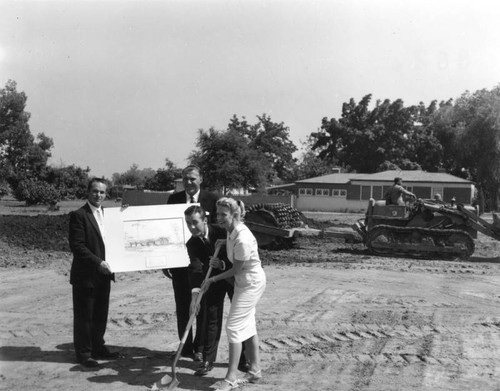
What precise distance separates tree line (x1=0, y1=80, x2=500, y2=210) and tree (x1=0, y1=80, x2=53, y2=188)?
0.23ft

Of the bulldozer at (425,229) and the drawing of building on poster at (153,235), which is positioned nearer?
the drawing of building on poster at (153,235)

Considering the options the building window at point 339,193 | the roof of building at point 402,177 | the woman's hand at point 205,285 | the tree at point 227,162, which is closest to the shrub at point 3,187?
the tree at point 227,162

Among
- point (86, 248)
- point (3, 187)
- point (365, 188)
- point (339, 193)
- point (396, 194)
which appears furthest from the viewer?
point (339, 193)

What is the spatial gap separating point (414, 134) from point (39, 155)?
114 feet

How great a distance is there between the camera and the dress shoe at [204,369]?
5.54 meters

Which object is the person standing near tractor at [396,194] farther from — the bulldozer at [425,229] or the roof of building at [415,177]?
the roof of building at [415,177]

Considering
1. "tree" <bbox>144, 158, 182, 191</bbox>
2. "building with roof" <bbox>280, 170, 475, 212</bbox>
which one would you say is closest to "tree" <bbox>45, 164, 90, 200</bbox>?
"tree" <bbox>144, 158, 182, 191</bbox>

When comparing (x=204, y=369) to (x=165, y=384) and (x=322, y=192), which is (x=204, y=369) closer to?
(x=165, y=384)

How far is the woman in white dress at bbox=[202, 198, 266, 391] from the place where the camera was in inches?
203

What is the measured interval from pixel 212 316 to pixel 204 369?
49 centimetres

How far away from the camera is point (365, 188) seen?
48406 millimetres

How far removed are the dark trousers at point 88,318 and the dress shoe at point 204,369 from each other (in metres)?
1.15

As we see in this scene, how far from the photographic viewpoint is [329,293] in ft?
32.9

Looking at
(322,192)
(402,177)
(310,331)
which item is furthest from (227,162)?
(310,331)
